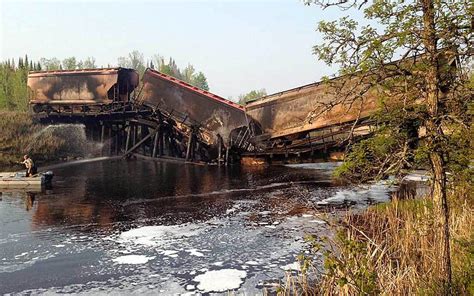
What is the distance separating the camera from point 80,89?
23.5 metres

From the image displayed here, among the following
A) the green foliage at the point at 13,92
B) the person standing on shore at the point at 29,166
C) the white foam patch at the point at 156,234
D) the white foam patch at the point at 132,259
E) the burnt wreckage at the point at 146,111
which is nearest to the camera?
the white foam patch at the point at 132,259

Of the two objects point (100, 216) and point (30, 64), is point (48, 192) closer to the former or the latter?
point (100, 216)

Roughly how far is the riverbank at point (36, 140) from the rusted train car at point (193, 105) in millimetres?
5975

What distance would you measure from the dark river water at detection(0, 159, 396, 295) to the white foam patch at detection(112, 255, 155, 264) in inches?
Result: 0.7

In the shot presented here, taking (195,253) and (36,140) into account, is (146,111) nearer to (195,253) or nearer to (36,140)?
(36,140)

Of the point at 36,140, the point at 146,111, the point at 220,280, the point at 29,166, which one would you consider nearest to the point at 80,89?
the point at 36,140

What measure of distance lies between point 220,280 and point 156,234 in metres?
2.94

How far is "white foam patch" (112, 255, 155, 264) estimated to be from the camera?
23.6 feet

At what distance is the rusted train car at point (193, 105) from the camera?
19.9 m

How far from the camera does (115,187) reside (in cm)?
1510

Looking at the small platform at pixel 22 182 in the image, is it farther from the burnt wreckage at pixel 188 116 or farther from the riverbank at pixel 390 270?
the riverbank at pixel 390 270

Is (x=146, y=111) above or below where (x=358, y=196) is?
above

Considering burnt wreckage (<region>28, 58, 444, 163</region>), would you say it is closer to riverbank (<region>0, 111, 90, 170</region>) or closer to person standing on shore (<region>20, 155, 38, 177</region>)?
riverbank (<region>0, 111, 90, 170</region>)

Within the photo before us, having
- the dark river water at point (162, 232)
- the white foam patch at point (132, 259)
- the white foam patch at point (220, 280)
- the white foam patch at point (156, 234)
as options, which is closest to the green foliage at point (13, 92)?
the dark river water at point (162, 232)
